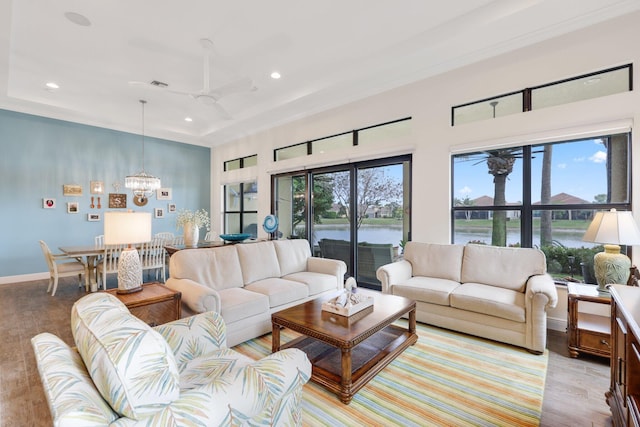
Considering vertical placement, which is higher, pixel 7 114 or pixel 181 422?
pixel 7 114

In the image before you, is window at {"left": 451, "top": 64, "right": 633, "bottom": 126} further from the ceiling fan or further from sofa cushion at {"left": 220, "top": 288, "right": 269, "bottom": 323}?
sofa cushion at {"left": 220, "top": 288, "right": 269, "bottom": 323}

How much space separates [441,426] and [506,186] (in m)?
2.90

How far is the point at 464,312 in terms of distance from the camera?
3035mm

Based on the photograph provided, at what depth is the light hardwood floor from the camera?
1896 millimetres

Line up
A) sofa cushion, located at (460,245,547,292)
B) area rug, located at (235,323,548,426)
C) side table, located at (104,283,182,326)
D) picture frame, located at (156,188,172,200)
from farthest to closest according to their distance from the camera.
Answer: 1. picture frame, located at (156,188,172,200)
2. sofa cushion, located at (460,245,547,292)
3. side table, located at (104,283,182,326)
4. area rug, located at (235,323,548,426)

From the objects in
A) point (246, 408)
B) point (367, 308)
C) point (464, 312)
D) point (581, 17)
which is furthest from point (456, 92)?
point (246, 408)

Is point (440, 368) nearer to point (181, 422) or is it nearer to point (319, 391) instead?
point (319, 391)

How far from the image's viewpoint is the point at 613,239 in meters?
2.48

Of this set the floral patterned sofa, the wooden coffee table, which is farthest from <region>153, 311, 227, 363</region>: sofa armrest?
the wooden coffee table

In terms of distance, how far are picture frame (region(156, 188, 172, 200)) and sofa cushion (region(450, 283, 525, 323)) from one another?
6670mm

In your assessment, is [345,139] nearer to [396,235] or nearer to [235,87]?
[396,235]

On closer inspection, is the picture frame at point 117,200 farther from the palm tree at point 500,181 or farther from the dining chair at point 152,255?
the palm tree at point 500,181

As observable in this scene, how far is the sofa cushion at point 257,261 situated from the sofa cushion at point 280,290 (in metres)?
0.11

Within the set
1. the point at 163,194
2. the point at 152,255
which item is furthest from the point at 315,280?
the point at 163,194
